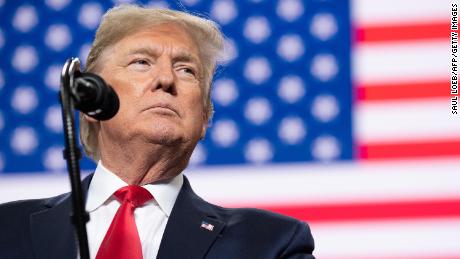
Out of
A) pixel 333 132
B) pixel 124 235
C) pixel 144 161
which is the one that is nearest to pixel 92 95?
pixel 124 235

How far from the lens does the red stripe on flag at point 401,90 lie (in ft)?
7.89

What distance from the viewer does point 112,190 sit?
1681 millimetres

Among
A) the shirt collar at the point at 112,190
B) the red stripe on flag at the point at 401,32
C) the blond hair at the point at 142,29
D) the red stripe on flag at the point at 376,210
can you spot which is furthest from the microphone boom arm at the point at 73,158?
the red stripe on flag at the point at 401,32

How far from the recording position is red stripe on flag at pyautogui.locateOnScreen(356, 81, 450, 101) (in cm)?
240

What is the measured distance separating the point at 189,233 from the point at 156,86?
297mm

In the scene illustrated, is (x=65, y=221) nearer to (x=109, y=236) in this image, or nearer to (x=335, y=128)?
(x=109, y=236)

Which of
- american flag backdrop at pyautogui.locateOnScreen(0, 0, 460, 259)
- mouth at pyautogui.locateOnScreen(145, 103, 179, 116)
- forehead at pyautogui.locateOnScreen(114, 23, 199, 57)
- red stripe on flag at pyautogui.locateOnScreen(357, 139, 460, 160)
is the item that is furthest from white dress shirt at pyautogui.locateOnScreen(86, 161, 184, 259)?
red stripe on flag at pyautogui.locateOnScreen(357, 139, 460, 160)

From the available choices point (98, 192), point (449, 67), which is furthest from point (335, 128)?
point (98, 192)

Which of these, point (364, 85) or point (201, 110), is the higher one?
point (201, 110)

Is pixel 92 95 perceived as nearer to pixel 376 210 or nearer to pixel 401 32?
pixel 376 210

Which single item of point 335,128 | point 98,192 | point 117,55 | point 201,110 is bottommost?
point 335,128

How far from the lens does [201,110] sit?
1.76 metres

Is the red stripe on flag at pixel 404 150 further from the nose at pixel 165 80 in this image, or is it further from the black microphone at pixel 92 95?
the black microphone at pixel 92 95

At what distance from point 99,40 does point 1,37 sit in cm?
91
